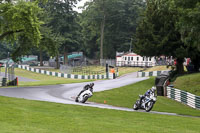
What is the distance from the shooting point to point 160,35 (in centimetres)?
3816

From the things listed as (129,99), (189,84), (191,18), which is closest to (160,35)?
(189,84)

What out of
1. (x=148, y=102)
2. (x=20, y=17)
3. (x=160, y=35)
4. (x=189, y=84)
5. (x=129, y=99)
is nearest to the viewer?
(x=148, y=102)

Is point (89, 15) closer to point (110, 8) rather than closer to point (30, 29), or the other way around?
point (110, 8)

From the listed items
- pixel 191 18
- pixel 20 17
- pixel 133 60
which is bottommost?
pixel 133 60

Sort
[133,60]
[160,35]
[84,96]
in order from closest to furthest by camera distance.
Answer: [84,96] < [160,35] < [133,60]

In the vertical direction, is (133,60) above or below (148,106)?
above

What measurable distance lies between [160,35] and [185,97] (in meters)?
12.2

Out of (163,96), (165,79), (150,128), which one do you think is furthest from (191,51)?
(150,128)

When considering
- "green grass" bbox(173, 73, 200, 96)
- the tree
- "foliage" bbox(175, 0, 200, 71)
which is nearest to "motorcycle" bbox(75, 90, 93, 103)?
"foliage" bbox(175, 0, 200, 71)

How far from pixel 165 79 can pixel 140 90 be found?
268 centimetres

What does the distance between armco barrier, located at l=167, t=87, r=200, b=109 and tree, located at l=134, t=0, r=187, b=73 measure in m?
7.33

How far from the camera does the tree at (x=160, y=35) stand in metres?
37.2

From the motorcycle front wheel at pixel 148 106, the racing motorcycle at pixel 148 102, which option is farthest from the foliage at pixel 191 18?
the motorcycle front wheel at pixel 148 106

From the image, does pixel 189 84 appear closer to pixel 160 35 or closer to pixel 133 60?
pixel 160 35
